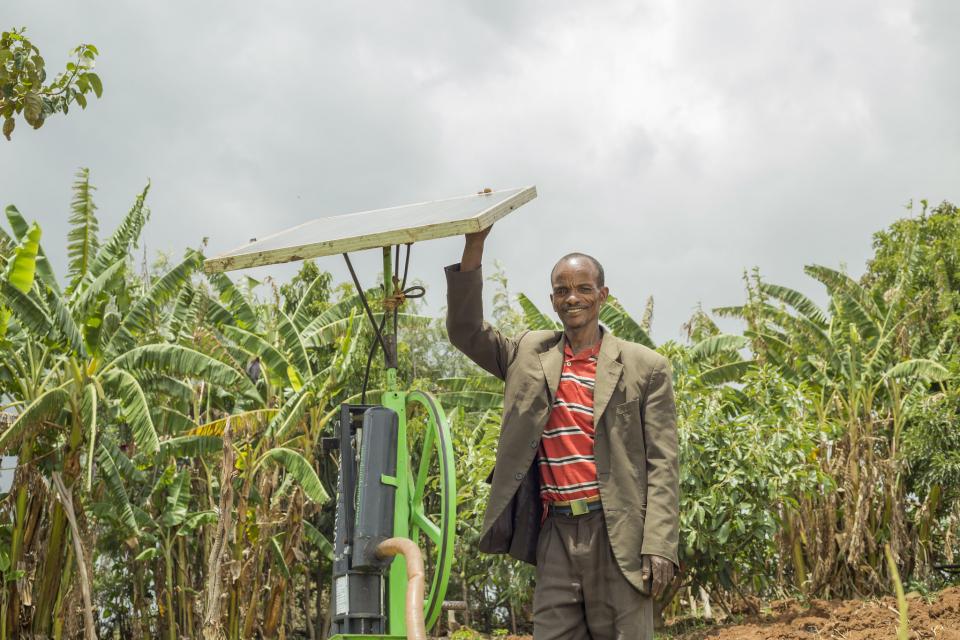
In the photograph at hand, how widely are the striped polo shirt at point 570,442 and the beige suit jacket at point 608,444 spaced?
4 centimetres

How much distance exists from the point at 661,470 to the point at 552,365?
17.5 inches

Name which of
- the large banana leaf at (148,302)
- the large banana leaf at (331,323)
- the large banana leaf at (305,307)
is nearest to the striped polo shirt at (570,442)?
the large banana leaf at (148,302)

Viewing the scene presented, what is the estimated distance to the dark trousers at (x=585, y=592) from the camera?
2777mm

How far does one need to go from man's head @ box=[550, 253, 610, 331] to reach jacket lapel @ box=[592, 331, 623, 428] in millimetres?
120

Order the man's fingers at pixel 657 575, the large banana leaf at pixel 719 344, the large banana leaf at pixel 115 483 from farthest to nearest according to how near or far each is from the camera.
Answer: the large banana leaf at pixel 719 344 → the large banana leaf at pixel 115 483 → the man's fingers at pixel 657 575

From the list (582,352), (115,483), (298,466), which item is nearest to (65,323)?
(115,483)

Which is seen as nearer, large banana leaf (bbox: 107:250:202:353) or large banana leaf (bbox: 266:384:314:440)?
large banana leaf (bbox: 107:250:202:353)

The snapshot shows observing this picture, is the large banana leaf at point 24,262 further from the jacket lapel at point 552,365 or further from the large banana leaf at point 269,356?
the jacket lapel at point 552,365

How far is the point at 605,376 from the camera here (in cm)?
295

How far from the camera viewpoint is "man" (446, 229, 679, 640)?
279 cm

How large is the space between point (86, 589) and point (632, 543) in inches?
315

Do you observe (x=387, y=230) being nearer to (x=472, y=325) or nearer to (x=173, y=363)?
(x=472, y=325)

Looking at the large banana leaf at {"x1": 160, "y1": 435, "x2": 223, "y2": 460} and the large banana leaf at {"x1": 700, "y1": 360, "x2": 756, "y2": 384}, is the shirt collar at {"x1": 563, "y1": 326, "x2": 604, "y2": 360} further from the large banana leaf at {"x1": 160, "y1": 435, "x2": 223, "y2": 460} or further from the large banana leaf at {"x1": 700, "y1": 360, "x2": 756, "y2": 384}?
the large banana leaf at {"x1": 700, "y1": 360, "x2": 756, "y2": 384}

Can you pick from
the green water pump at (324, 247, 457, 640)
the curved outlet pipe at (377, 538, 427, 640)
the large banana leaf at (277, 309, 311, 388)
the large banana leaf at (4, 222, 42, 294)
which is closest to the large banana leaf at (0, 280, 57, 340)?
the large banana leaf at (4, 222, 42, 294)
